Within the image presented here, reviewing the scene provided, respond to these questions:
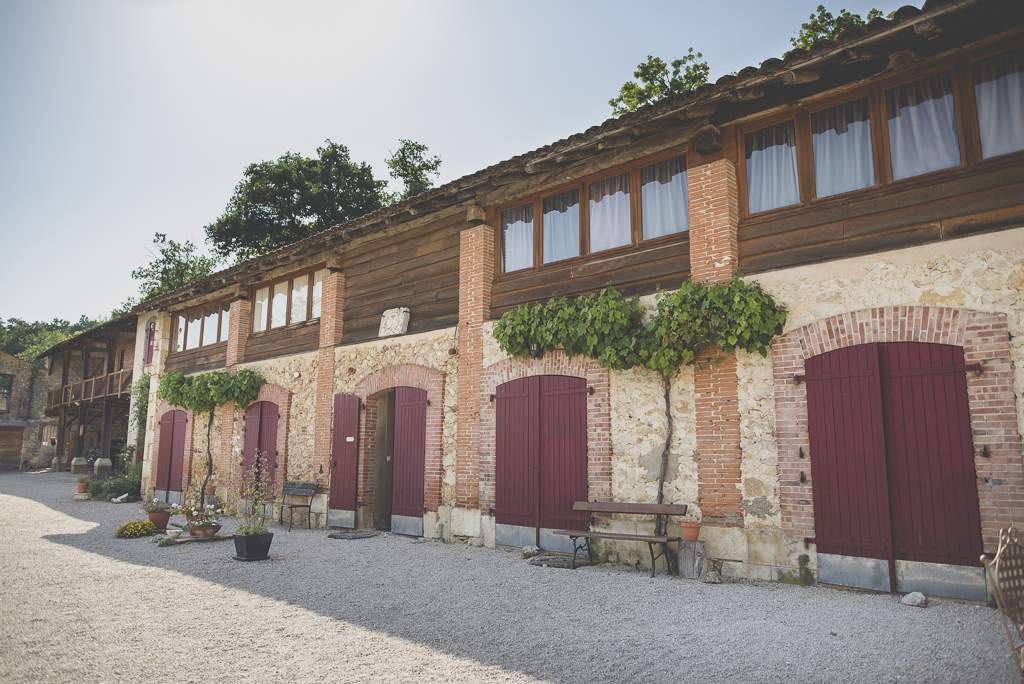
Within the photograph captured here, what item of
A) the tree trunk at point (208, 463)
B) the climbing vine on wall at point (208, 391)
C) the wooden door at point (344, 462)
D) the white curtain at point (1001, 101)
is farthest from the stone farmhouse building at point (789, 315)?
the tree trunk at point (208, 463)

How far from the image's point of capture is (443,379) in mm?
9617

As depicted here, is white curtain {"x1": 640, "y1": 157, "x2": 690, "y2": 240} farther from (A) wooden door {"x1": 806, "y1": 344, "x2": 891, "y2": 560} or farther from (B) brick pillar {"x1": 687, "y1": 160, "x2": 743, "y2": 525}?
(A) wooden door {"x1": 806, "y1": 344, "x2": 891, "y2": 560}

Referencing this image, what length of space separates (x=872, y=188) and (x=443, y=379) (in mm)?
6323

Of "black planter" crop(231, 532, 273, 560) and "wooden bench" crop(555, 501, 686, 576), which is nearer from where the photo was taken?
"wooden bench" crop(555, 501, 686, 576)

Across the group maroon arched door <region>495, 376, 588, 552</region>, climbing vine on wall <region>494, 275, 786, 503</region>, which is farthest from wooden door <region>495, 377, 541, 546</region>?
climbing vine on wall <region>494, 275, 786, 503</region>

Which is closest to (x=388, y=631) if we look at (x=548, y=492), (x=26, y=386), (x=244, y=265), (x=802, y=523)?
(x=548, y=492)

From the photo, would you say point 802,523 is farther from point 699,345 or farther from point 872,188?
point 872,188

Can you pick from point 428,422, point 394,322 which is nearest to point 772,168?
point 428,422

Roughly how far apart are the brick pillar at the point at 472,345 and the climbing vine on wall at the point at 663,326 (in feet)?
3.79

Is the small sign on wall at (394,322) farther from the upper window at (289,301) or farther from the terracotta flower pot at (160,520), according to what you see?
the terracotta flower pot at (160,520)

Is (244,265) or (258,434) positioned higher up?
(244,265)

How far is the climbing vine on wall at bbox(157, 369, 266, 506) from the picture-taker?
1334 cm

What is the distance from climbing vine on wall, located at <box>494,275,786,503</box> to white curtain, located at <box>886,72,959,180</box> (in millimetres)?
1808

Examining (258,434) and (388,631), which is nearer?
Result: (388,631)
